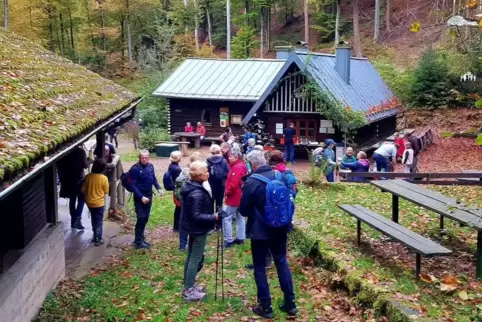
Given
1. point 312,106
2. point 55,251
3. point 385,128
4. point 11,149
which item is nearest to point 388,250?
point 55,251

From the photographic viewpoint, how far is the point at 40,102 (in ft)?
24.1

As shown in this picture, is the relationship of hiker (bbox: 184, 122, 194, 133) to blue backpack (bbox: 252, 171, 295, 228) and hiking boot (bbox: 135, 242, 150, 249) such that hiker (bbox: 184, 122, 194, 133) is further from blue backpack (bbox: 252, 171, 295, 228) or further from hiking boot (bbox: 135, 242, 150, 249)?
blue backpack (bbox: 252, 171, 295, 228)

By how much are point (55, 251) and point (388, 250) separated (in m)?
5.07

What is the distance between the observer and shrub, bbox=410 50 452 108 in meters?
31.8

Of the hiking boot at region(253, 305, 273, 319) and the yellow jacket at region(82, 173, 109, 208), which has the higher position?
the yellow jacket at region(82, 173, 109, 208)

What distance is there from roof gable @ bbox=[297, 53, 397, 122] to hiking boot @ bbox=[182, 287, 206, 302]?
16.1 meters

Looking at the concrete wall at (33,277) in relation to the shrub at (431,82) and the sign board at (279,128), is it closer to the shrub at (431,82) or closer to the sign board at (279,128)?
the sign board at (279,128)

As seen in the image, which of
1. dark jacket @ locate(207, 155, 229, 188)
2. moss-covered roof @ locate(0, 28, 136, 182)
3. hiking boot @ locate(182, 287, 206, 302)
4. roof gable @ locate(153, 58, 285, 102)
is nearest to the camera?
moss-covered roof @ locate(0, 28, 136, 182)

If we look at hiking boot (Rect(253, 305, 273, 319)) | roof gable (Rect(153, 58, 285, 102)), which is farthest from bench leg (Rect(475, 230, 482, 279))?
roof gable (Rect(153, 58, 285, 102))

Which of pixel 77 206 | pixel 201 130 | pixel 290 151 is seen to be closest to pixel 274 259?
pixel 77 206

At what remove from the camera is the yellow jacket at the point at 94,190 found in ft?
32.9

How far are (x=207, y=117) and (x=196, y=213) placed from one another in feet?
75.7

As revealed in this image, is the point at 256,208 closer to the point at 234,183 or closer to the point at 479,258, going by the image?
the point at 234,183

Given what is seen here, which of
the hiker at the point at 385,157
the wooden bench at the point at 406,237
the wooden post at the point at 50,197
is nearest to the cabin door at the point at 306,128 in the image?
the hiker at the point at 385,157
